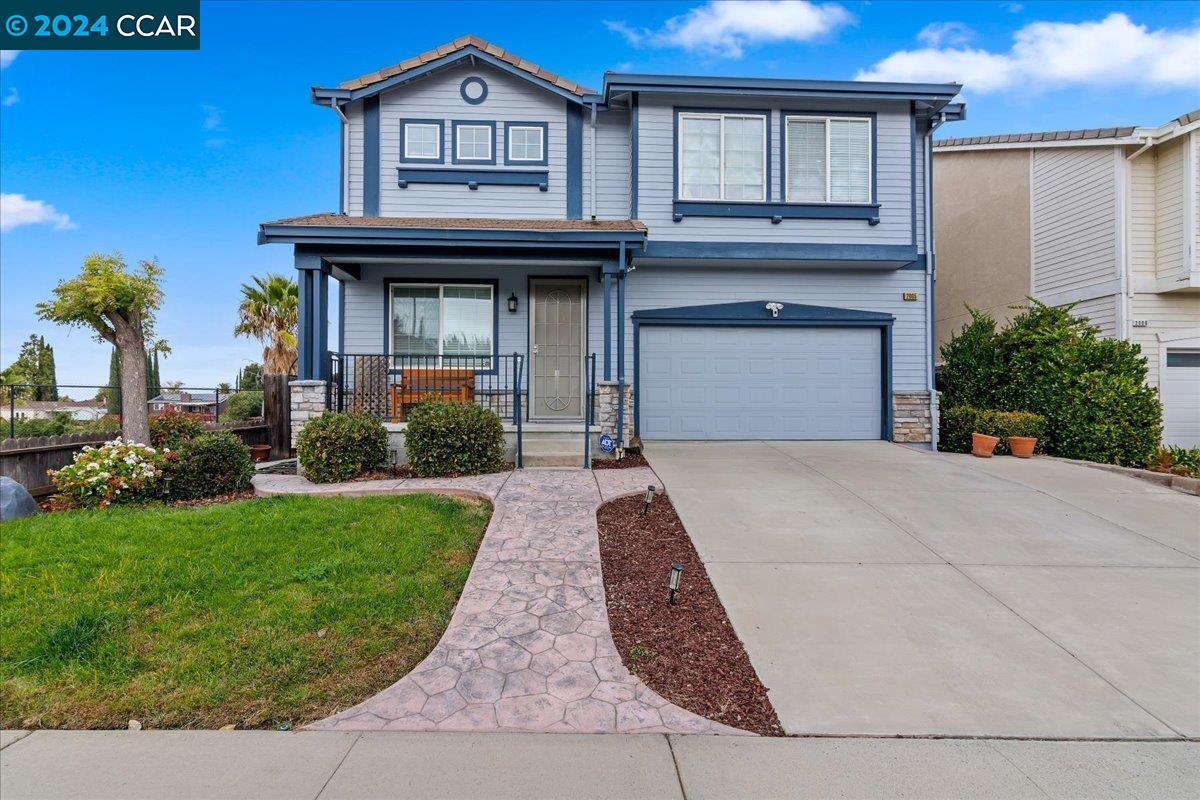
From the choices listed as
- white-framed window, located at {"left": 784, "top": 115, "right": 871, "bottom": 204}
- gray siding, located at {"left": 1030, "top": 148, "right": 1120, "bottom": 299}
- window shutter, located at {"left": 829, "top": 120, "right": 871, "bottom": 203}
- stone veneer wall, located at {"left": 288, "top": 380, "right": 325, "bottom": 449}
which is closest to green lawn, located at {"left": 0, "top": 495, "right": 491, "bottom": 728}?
stone veneer wall, located at {"left": 288, "top": 380, "right": 325, "bottom": 449}

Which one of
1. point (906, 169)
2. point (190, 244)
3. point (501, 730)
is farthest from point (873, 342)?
point (190, 244)

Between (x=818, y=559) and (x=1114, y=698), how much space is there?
1875 millimetres

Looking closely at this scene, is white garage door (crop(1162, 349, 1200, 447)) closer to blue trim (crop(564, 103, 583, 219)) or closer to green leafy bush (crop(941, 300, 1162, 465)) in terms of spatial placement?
green leafy bush (crop(941, 300, 1162, 465))

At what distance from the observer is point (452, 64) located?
9766 millimetres

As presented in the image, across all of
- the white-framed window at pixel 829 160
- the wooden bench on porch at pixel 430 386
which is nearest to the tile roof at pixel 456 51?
the white-framed window at pixel 829 160

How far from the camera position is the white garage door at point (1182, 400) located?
10109 millimetres

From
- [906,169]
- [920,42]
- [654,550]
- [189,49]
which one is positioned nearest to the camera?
[654,550]

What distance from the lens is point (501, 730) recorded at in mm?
2574

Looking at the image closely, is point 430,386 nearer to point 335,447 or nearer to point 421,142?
point 335,447

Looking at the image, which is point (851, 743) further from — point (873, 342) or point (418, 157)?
point (418, 157)

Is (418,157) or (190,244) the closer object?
(418,157)

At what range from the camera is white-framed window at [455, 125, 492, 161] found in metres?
9.88

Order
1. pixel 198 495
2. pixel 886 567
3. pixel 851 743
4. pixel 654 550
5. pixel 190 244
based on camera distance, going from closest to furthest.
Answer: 1. pixel 851 743
2. pixel 886 567
3. pixel 654 550
4. pixel 198 495
5. pixel 190 244

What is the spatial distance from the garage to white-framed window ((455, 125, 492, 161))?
4.01 m
